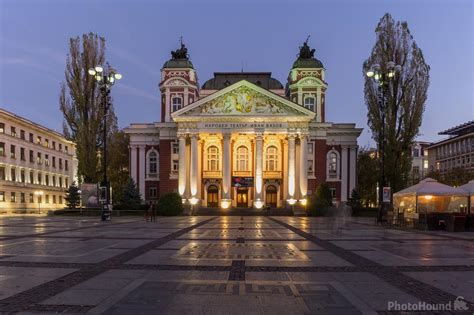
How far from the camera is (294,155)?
5991 cm

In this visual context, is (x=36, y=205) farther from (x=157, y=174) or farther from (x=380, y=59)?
(x=380, y=59)

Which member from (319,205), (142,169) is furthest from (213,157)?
(319,205)

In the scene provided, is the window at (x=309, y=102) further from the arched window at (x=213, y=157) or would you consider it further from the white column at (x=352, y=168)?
the arched window at (x=213, y=157)

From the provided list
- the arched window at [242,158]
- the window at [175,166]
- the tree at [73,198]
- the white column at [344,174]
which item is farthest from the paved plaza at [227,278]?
the white column at [344,174]

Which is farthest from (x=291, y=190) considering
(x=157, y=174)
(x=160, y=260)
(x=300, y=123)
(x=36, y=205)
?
(x=160, y=260)

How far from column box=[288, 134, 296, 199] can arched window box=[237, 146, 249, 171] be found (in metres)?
7.16

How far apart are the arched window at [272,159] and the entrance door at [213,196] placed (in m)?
8.14

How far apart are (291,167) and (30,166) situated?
4385 centimetres

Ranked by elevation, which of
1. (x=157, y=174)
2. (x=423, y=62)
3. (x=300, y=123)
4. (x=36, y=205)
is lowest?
(x=36, y=205)

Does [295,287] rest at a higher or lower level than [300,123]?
lower

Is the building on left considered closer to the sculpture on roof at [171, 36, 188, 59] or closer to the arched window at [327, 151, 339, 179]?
the sculpture on roof at [171, 36, 188, 59]

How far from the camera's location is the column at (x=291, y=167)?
2320 inches

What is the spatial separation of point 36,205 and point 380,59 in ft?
193

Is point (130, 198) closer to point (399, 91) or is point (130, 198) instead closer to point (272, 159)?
point (272, 159)
